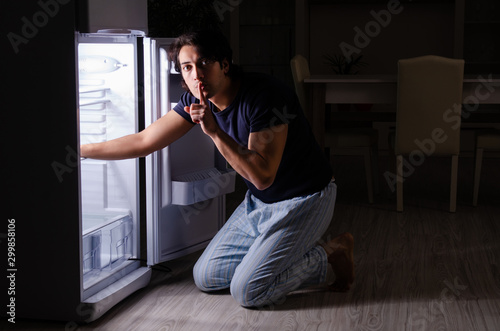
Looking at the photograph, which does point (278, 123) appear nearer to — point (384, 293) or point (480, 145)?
point (384, 293)

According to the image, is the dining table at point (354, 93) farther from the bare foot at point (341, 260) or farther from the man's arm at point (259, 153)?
the man's arm at point (259, 153)

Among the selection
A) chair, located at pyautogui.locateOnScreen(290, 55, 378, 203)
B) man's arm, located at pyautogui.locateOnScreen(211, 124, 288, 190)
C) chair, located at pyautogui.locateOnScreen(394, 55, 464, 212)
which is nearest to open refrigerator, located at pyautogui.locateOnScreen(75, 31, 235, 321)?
man's arm, located at pyautogui.locateOnScreen(211, 124, 288, 190)

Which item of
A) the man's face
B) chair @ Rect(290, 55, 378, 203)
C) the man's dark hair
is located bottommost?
chair @ Rect(290, 55, 378, 203)

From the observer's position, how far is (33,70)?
1.88m

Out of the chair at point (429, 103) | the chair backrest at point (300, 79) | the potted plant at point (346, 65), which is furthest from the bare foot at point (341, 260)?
the potted plant at point (346, 65)

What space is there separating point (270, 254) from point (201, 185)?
502mm

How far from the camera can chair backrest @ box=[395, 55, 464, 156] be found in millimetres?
3443

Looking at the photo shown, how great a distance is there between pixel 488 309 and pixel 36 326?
139cm

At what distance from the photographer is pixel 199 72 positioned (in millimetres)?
1995

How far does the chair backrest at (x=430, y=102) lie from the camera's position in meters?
3.44

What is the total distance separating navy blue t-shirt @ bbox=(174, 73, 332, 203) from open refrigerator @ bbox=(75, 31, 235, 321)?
185 mm

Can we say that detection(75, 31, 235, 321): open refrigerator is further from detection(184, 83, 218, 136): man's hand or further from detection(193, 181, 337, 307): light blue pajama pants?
detection(184, 83, 218, 136): man's hand

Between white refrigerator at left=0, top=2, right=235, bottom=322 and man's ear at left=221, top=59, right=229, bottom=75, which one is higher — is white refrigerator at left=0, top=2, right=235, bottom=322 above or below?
below

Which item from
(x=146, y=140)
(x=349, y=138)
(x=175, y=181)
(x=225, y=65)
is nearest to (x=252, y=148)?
(x=225, y=65)
